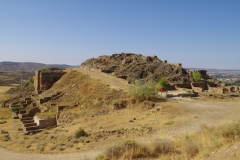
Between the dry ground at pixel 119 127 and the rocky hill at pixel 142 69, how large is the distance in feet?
43.7

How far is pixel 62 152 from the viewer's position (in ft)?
35.2

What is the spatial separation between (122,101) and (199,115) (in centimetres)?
624

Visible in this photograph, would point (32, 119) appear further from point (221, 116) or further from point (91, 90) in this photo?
point (221, 116)

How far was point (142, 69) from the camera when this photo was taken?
36.9m

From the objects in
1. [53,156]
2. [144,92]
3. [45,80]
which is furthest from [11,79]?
[53,156]

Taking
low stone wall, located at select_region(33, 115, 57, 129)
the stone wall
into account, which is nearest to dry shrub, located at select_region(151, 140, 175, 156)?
low stone wall, located at select_region(33, 115, 57, 129)

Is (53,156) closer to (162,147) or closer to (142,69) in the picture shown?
(162,147)

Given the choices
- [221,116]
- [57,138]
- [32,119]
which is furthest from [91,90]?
[221,116]

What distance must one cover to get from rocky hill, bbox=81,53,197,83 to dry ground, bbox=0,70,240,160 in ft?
43.7

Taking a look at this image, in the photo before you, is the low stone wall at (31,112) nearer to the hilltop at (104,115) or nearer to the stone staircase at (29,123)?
the stone staircase at (29,123)

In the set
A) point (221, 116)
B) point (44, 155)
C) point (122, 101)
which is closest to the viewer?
point (44, 155)

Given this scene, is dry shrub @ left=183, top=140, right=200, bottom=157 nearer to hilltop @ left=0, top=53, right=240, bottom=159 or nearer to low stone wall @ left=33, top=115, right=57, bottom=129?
hilltop @ left=0, top=53, right=240, bottom=159

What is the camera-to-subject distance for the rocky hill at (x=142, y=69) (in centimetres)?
3428

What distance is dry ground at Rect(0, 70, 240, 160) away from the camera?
436 inches
